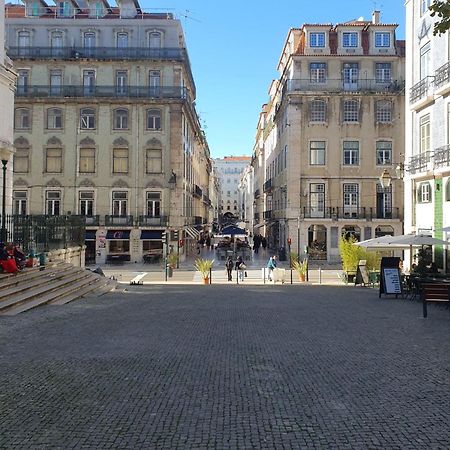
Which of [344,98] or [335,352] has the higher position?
[344,98]

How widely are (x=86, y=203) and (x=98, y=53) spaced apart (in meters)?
11.8

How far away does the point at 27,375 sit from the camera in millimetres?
6371

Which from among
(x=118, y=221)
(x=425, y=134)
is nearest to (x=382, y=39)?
(x=425, y=134)

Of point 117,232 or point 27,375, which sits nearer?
point 27,375

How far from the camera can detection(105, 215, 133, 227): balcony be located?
39938 mm

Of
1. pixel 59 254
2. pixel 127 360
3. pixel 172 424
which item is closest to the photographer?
pixel 172 424

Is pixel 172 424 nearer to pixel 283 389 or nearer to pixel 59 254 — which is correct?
pixel 283 389

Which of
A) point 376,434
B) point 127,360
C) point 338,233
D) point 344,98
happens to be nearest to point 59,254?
point 127,360

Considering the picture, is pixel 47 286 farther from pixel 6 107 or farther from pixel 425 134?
pixel 425 134

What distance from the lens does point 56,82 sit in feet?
134

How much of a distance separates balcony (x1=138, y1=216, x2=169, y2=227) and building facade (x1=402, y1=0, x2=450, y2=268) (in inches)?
777

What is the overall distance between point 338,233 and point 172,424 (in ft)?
121

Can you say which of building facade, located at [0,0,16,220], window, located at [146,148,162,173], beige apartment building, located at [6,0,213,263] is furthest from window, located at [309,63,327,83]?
building facade, located at [0,0,16,220]

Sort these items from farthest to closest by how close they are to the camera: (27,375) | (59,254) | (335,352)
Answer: (59,254), (335,352), (27,375)
